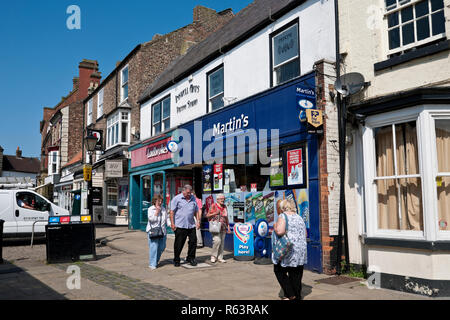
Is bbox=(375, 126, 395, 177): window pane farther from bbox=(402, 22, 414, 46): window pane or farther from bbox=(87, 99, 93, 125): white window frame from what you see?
bbox=(87, 99, 93, 125): white window frame

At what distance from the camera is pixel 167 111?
16.0 metres

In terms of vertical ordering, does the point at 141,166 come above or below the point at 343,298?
above

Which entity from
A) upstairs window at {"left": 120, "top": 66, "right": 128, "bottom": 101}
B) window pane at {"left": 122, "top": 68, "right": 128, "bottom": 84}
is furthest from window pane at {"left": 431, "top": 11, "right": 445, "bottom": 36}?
window pane at {"left": 122, "top": 68, "right": 128, "bottom": 84}

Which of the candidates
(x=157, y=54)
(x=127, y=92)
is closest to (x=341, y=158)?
(x=157, y=54)

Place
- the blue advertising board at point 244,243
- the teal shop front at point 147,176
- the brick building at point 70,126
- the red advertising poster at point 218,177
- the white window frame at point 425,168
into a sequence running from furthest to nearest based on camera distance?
the brick building at point 70,126 → the teal shop front at point 147,176 → the red advertising poster at point 218,177 → the blue advertising board at point 244,243 → the white window frame at point 425,168

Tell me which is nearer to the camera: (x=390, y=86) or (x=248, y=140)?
(x=390, y=86)

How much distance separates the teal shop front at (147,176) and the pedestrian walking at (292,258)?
900cm

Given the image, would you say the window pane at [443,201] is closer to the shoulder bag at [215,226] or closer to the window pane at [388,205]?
the window pane at [388,205]

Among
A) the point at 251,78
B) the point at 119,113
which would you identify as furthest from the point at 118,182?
the point at 251,78

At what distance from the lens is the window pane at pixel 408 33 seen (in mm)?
7047

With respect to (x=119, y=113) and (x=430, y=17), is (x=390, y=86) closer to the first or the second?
(x=430, y=17)

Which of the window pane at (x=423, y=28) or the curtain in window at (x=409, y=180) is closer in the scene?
the curtain in window at (x=409, y=180)

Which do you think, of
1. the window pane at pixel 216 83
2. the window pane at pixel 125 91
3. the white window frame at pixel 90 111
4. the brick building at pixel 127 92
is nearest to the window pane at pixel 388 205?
the window pane at pixel 216 83
